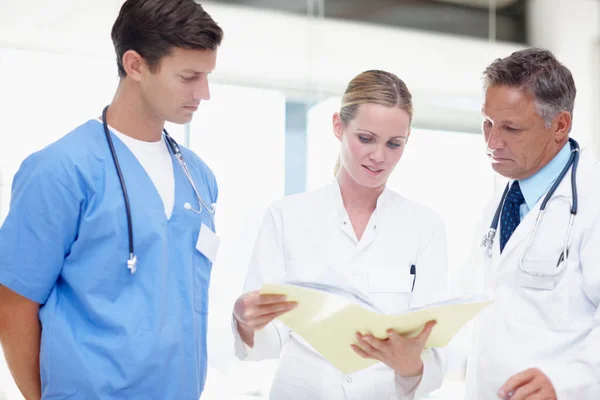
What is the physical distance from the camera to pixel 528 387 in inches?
53.1

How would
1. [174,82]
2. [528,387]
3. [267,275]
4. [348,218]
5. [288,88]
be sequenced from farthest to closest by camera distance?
[288,88] → [348,218] → [267,275] → [174,82] → [528,387]

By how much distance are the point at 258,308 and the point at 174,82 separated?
52 cm

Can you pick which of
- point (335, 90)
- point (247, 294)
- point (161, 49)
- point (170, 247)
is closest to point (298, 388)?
point (247, 294)

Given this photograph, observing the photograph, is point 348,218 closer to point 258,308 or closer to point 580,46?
point 258,308

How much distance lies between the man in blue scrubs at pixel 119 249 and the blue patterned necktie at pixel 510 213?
0.73m

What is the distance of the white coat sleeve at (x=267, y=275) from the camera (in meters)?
1.53

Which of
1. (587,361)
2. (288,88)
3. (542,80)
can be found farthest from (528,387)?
(288,88)

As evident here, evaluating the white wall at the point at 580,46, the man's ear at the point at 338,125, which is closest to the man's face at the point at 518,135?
the man's ear at the point at 338,125

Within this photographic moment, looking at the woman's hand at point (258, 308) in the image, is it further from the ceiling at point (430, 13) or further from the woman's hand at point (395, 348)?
the ceiling at point (430, 13)

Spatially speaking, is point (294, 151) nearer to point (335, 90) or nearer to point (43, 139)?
point (335, 90)

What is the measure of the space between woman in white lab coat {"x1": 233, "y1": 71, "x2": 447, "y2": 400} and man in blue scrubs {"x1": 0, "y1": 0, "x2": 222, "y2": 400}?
18cm

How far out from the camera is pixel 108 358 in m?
1.32

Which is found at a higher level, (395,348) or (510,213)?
(510,213)

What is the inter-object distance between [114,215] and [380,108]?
0.67 metres
